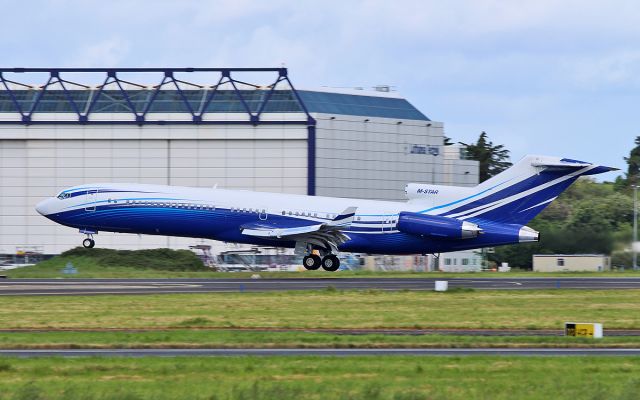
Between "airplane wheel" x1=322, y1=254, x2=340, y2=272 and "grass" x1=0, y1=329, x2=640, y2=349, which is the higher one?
"airplane wheel" x1=322, y1=254, x2=340, y2=272

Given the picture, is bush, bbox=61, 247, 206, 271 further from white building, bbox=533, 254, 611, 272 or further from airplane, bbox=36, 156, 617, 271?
white building, bbox=533, 254, 611, 272

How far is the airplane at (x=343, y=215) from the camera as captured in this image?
2114 inches

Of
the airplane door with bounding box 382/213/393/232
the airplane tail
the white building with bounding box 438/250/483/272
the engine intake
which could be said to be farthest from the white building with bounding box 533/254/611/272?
the airplane door with bounding box 382/213/393/232

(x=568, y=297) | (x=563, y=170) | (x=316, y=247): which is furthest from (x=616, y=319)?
(x=316, y=247)

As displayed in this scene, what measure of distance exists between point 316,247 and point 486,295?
16.5m

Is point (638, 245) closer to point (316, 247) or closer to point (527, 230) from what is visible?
point (527, 230)

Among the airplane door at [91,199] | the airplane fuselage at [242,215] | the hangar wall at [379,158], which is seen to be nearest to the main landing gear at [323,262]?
the airplane fuselage at [242,215]

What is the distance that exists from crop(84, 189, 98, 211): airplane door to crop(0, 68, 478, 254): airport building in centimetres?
2162

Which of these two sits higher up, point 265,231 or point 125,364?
point 265,231

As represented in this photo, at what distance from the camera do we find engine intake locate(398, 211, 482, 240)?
176ft

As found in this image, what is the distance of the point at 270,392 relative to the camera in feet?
57.8

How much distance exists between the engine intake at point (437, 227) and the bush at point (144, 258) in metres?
16.5

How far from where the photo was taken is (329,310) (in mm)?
34906

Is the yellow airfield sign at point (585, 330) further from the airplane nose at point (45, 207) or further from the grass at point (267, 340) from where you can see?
the airplane nose at point (45, 207)
